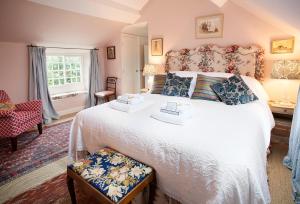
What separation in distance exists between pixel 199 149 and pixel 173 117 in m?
0.51

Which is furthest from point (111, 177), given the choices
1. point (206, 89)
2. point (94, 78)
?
point (94, 78)

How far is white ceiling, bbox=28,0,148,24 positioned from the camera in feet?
9.83

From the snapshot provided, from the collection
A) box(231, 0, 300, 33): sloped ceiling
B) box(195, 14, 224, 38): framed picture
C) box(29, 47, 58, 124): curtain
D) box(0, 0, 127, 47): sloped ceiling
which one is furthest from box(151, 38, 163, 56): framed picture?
box(29, 47, 58, 124): curtain

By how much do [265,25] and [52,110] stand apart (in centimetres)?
416

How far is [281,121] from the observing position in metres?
2.51

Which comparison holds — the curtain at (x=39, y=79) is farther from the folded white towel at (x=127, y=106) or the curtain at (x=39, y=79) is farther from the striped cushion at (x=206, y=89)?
the striped cushion at (x=206, y=89)

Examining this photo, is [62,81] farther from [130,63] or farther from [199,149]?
[199,149]

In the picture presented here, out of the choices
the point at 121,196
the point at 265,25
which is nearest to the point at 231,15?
the point at 265,25

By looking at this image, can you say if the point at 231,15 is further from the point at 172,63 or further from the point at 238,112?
the point at 238,112

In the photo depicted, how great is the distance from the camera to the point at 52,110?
3.94m

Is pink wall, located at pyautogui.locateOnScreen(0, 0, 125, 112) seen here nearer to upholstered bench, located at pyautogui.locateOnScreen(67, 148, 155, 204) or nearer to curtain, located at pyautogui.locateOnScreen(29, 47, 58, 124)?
curtain, located at pyautogui.locateOnScreen(29, 47, 58, 124)

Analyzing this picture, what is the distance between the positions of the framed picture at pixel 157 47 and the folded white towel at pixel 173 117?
2399 millimetres

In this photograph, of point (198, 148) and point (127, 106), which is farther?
point (127, 106)

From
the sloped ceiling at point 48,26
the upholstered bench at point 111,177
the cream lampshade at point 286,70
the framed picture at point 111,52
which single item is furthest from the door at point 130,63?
the upholstered bench at point 111,177
